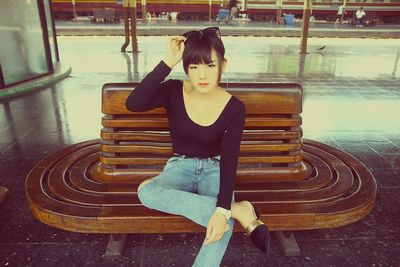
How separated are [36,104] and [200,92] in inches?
167

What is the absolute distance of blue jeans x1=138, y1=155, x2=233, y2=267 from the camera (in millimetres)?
1747

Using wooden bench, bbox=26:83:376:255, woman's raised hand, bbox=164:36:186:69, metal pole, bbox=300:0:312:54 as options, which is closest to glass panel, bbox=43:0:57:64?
wooden bench, bbox=26:83:376:255

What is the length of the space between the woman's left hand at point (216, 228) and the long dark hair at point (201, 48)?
772mm

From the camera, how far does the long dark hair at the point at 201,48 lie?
1.78 metres

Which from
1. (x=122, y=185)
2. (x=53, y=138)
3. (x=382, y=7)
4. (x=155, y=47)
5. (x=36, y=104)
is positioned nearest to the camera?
(x=122, y=185)

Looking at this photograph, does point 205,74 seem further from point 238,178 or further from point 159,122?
point 238,178

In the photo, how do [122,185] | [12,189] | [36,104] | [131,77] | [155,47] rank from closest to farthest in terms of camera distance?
1. [122,185]
2. [12,189]
3. [36,104]
4. [131,77]
5. [155,47]

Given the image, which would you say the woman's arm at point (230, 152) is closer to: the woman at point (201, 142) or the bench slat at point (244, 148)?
the woman at point (201, 142)

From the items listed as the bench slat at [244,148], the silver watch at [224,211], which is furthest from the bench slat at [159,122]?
the silver watch at [224,211]

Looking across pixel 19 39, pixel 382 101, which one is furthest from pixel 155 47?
pixel 382 101

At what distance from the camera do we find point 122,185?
218 centimetres

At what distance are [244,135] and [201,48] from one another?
72 centimetres

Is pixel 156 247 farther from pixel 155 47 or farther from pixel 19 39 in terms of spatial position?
pixel 155 47

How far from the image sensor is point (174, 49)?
1.92 m
